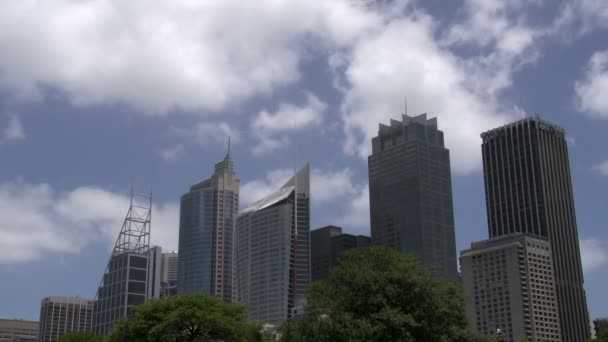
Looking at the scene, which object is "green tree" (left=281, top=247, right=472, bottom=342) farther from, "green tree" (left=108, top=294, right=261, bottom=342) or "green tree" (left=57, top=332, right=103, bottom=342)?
"green tree" (left=57, top=332, right=103, bottom=342)

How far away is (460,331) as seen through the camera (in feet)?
190

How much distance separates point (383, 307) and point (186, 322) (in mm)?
27633

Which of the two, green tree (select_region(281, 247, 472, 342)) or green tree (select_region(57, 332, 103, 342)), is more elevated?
green tree (select_region(57, 332, 103, 342))

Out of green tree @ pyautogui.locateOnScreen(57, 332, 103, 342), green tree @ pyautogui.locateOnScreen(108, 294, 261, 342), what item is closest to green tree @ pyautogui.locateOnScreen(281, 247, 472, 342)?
green tree @ pyautogui.locateOnScreen(108, 294, 261, 342)

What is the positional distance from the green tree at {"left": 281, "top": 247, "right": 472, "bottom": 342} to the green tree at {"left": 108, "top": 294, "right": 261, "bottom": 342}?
1885 centimetres

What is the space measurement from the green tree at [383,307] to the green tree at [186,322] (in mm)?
18851

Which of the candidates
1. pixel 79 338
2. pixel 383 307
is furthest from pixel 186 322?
pixel 79 338

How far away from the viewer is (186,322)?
7806 cm

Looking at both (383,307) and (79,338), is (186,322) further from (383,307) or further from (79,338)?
(79,338)

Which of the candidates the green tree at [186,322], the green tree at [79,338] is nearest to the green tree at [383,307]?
the green tree at [186,322]

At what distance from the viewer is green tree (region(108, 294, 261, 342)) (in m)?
77.3

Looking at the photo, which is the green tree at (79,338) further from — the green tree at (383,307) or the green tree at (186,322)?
the green tree at (383,307)

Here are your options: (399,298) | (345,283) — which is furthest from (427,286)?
(345,283)

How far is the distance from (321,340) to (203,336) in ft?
86.3
